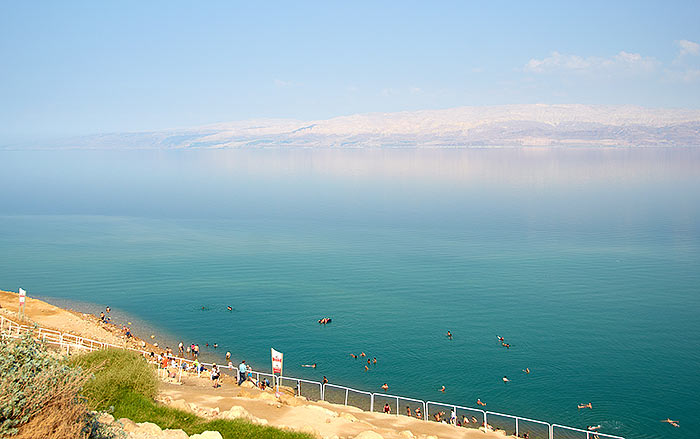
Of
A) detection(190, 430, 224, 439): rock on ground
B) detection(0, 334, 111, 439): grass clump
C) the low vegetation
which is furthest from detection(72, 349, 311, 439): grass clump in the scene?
detection(0, 334, 111, 439): grass clump

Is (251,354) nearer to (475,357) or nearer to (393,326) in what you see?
(393,326)

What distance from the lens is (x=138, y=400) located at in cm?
2344

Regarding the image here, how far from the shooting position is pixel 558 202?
130750 millimetres

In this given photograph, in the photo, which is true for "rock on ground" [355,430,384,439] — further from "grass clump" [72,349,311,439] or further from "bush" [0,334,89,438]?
"bush" [0,334,89,438]

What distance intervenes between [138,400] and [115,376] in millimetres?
1295

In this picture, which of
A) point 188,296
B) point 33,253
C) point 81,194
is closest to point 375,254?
point 188,296

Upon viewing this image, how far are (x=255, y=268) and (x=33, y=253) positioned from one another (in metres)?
33.4

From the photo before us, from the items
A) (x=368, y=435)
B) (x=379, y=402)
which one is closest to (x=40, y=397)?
(x=368, y=435)

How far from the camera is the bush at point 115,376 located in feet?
73.4

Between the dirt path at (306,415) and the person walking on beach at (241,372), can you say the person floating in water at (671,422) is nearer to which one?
the dirt path at (306,415)

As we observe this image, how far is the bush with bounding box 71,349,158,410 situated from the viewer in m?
22.4

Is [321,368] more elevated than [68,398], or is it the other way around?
[68,398]

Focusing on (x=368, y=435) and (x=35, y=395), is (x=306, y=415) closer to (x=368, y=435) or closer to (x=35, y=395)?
(x=368, y=435)

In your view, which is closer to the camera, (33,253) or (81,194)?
(33,253)
